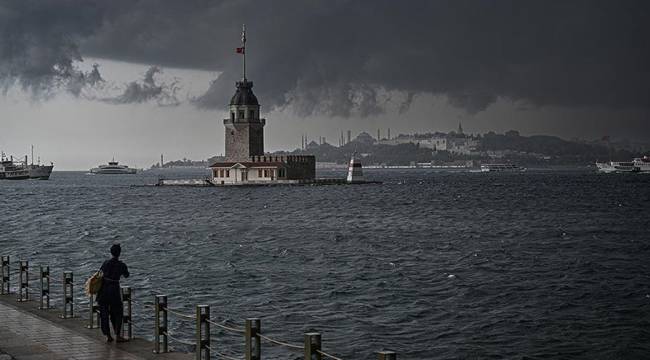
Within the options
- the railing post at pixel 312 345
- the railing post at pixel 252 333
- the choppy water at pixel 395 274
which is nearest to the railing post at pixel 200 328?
the railing post at pixel 252 333

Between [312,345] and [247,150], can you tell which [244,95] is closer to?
[247,150]

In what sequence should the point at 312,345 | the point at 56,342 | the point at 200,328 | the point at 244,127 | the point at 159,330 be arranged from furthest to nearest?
1. the point at 244,127
2. the point at 56,342
3. the point at 159,330
4. the point at 200,328
5. the point at 312,345

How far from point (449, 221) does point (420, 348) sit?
62272 mm

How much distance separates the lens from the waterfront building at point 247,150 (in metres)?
169

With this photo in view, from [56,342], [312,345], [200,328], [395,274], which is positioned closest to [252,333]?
[200,328]

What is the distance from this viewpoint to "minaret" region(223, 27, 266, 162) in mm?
169750

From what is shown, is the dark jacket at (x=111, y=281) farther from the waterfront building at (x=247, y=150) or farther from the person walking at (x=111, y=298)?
the waterfront building at (x=247, y=150)

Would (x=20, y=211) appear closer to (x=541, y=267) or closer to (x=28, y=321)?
(x=541, y=267)

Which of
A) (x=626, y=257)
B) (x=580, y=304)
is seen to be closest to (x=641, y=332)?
(x=580, y=304)

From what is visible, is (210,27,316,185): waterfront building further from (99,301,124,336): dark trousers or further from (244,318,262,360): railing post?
(244,318,262,360): railing post

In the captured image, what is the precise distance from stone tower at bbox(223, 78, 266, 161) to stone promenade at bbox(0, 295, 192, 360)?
14908 centimetres

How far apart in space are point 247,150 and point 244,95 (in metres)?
12.1

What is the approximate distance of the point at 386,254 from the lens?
180 ft

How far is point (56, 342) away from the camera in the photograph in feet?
57.9
